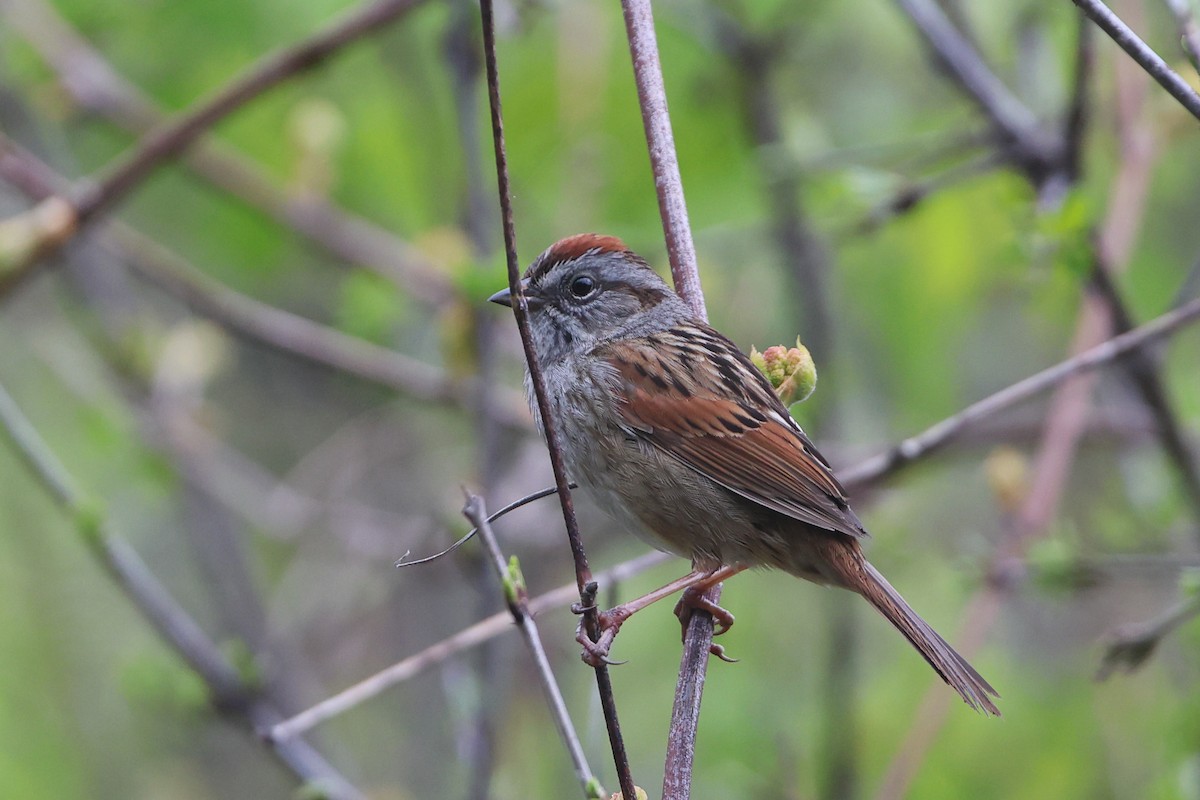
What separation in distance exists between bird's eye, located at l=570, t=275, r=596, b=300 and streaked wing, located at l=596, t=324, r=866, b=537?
246mm

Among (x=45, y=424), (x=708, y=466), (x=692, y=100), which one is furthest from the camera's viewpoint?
(x=45, y=424)

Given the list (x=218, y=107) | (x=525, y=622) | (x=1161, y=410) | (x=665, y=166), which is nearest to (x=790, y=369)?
(x=665, y=166)

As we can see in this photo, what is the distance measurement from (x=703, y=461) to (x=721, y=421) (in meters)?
0.12

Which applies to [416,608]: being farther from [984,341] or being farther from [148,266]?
[984,341]

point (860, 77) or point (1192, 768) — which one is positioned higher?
point (860, 77)

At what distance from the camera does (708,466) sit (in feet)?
9.59

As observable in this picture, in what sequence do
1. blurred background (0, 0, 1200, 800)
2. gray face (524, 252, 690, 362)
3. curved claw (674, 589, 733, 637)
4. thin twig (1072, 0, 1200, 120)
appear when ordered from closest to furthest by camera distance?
thin twig (1072, 0, 1200, 120)
curved claw (674, 589, 733, 637)
gray face (524, 252, 690, 362)
blurred background (0, 0, 1200, 800)

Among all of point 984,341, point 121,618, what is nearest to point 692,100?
point 984,341

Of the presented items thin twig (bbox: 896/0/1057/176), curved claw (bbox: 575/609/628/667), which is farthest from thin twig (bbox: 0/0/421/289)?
curved claw (bbox: 575/609/628/667)

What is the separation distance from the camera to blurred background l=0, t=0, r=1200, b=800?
12.1 feet

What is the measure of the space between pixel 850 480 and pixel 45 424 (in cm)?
410

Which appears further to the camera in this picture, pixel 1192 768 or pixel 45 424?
pixel 45 424

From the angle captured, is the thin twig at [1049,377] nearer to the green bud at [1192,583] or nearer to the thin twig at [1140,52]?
the green bud at [1192,583]

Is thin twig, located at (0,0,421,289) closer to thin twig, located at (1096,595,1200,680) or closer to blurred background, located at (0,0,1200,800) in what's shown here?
blurred background, located at (0,0,1200,800)
